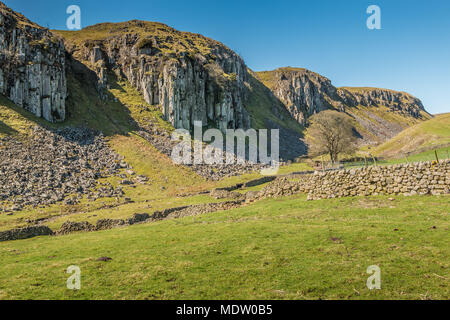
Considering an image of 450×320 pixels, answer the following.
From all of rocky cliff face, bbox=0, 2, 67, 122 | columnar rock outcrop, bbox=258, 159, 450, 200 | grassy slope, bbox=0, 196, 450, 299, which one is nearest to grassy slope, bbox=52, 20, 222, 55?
rocky cliff face, bbox=0, 2, 67, 122

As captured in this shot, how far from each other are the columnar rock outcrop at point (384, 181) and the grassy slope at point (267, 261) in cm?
237

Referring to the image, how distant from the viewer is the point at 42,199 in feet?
147

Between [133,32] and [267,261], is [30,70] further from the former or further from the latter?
[267,261]

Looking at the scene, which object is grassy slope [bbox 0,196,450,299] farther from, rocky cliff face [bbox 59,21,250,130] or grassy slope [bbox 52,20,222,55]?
grassy slope [bbox 52,20,222,55]

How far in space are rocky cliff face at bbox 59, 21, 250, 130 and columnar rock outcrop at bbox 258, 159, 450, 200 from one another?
73680 mm

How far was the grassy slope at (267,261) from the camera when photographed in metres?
10.3

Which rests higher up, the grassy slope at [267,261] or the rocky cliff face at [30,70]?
the rocky cliff face at [30,70]

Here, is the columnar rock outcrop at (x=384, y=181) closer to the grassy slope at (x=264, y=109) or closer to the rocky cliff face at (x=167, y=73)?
the rocky cliff face at (x=167, y=73)

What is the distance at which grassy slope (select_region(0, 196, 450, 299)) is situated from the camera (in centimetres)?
1032

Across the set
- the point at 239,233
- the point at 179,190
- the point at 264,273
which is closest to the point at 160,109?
the point at 179,190

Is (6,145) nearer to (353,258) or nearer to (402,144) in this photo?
(353,258)

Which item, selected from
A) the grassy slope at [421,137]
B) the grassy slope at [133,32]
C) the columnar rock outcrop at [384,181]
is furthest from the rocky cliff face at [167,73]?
the columnar rock outcrop at [384,181]

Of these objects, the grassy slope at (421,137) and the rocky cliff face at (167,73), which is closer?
the grassy slope at (421,137)
